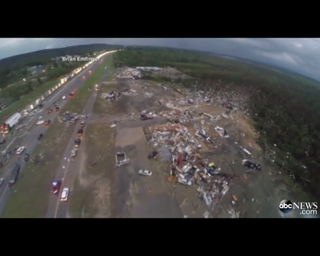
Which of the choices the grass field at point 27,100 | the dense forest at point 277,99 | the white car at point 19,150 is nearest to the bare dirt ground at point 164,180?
the dense forest at point 277,99

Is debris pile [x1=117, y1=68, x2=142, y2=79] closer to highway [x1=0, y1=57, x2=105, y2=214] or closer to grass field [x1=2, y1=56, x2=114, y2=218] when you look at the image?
highway [x1=0, y1=57, x2=105, y2=214]

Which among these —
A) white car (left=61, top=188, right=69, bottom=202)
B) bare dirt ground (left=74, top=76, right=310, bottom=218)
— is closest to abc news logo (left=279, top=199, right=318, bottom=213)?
bare dirt ground (left=74, top=76, right=310, bottom=218)

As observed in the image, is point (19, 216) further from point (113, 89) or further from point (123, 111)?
point (113, 89)

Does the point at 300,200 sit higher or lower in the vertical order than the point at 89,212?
higher

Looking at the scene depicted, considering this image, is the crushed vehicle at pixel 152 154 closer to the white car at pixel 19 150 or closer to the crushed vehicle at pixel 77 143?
the crushed vehicle at pixel 77 143
